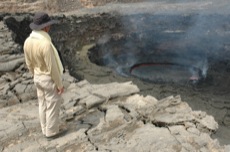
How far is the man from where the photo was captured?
13.5 ft

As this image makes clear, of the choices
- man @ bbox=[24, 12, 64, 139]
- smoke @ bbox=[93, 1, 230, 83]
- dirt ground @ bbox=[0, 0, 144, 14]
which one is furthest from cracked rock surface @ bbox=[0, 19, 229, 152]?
dirt ground @ bbox=[0, 0, 144, 14]

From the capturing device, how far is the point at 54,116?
4.42 m

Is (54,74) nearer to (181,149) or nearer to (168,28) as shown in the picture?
(181,149)

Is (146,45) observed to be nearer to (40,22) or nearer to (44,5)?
(44,5)

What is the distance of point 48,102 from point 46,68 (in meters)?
0.48

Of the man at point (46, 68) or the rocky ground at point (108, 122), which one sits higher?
the man at point (46, 68)

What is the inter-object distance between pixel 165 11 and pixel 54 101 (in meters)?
10.4

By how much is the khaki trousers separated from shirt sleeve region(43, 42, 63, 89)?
97 millimetres

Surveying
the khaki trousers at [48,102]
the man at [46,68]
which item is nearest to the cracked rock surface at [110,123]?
the khaki trousers at [48,102]

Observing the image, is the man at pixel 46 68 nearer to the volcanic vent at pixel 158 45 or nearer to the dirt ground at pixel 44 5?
the volcanic vent at pixel 158 45

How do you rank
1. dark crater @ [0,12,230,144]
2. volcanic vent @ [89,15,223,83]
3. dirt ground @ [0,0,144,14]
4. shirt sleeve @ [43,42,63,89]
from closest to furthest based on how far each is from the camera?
shirt sleeve @ [43,42,63,89] → dark crater @ [0,12,230,144] → volcanic vent @ [89,15,223,83] → dirt ground @ [0,0,144,14]

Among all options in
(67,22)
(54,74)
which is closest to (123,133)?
(54,74)

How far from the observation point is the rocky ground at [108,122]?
14.4 ft

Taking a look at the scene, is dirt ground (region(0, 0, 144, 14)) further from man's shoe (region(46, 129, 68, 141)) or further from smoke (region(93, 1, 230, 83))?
man's shoe (region(46, 129, 68, 141))
